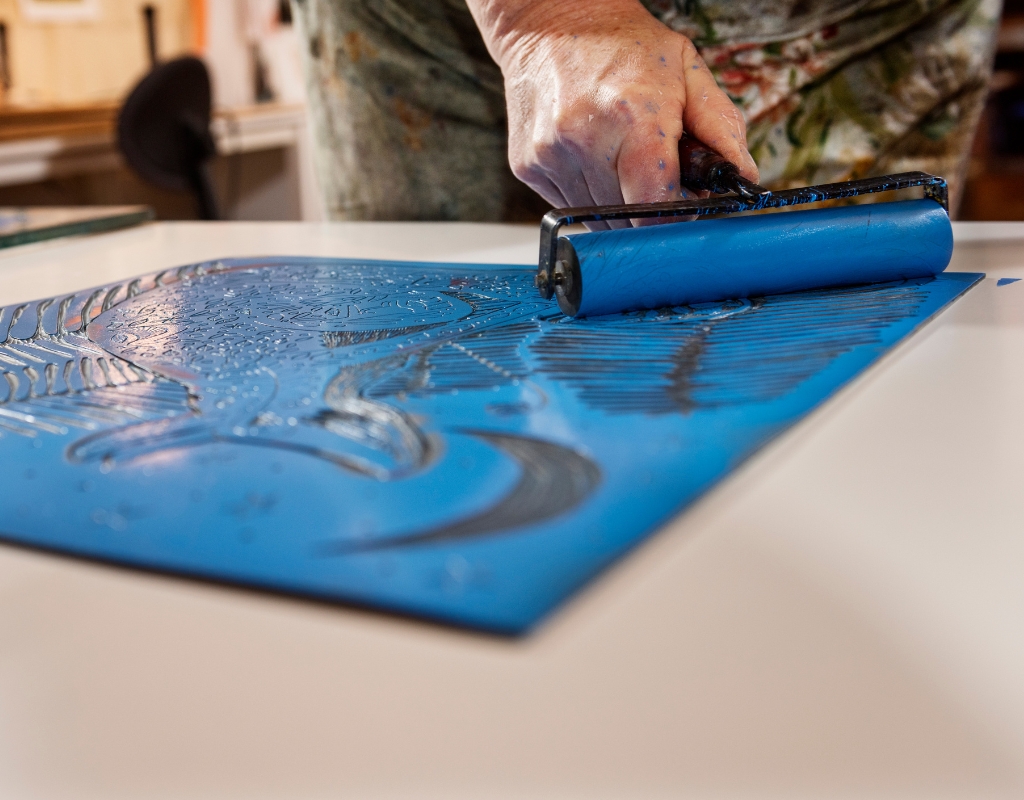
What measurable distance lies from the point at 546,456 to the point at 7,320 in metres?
0.61

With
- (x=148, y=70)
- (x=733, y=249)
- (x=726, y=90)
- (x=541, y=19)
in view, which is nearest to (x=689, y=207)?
(x=733, y=249)

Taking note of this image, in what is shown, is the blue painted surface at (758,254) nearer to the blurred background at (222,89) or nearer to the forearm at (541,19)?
the forearm at (541,19)

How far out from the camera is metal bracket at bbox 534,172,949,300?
0.70m

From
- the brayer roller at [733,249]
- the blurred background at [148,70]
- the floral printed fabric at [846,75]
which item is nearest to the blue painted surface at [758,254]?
the brayer roller at [733,249]

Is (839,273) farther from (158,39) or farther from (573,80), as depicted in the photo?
(158,39)

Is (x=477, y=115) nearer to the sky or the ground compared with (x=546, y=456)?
nearer to the sky

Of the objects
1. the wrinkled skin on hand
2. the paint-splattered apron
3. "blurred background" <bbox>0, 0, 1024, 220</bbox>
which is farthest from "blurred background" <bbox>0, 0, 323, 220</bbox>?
the wrinkled skin on hand

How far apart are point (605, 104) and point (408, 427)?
17.9 inches

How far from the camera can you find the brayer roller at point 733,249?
0.69 meters

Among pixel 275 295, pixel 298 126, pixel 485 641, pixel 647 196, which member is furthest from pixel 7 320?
pixel 298 126

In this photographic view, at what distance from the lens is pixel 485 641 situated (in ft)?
0.99

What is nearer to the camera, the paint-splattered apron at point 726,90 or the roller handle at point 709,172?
the roller handle at point 709,172

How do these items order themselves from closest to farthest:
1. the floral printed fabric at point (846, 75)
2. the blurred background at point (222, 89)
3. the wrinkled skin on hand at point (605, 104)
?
the wrinkled skin on hand at point (605, 104), the floral printed fabric at point (846, 75), the blurred background at point (222, 89)

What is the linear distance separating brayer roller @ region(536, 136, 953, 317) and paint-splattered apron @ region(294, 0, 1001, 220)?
55 cm
